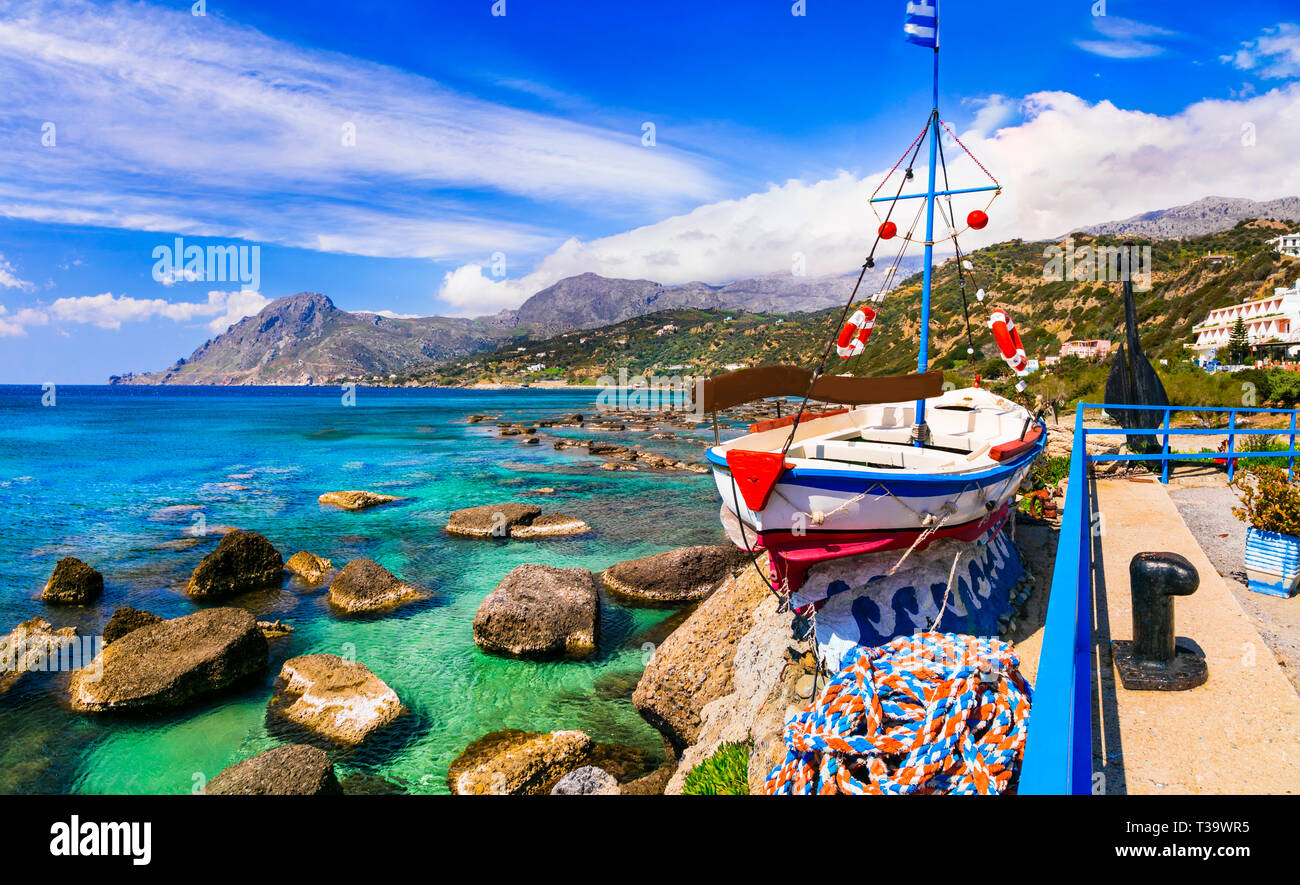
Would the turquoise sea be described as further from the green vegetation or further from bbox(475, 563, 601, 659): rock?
the green vegetation

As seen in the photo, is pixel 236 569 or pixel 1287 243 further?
pixel 1287 243

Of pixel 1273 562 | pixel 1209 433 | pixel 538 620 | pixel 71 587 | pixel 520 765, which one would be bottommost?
pixel 520 765

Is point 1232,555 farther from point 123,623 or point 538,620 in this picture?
point 123,623

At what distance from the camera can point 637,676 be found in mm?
10852

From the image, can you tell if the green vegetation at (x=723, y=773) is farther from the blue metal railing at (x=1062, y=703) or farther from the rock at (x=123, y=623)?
the rock at (x=123, y=623)

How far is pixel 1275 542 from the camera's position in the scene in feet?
22.7

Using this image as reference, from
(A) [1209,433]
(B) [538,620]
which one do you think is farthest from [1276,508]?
(B) [538,620]

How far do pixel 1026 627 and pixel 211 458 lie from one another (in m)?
51.6

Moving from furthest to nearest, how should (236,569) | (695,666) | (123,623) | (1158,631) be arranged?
(236,569)
(123,623)
(695,666)
(1158,631)

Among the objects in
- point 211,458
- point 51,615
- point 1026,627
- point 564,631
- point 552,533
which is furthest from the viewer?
point 211,458

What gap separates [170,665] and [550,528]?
1133 cm

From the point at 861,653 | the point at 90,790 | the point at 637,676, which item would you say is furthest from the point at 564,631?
the point at 861,653

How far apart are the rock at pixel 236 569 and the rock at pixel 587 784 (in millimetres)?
12204
